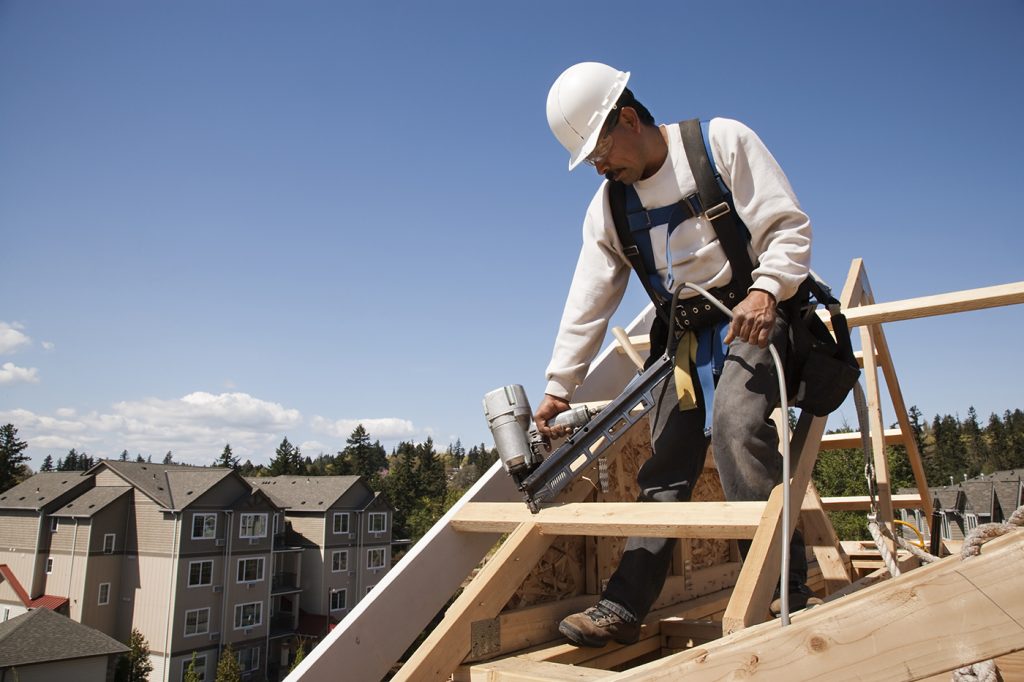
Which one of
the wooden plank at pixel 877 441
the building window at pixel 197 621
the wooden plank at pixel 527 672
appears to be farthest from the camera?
the building window at pixel 197 621

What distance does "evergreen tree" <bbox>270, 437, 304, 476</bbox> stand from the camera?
6188cm

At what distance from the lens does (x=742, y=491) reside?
82.9 inches

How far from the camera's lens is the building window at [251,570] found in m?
28.6

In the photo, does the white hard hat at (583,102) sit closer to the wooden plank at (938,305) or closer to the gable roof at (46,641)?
the wooden plank at (938,305)

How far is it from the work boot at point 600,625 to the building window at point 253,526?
97.8ft

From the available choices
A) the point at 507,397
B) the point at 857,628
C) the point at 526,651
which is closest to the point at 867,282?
the point at 507,397

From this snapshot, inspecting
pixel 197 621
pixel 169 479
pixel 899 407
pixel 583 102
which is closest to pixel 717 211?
pixel 583 102

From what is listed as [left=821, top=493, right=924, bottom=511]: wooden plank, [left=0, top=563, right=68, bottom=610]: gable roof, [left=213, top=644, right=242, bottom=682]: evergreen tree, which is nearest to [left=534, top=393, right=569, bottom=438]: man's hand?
[left=821, top=493, right=924, bottom=511]: wooden plank

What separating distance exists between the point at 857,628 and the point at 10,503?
1509 inches

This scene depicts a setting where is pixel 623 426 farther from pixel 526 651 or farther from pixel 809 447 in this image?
pixel 526 651

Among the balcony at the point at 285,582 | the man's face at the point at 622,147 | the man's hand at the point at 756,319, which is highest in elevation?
the man's face at the point at 622,147

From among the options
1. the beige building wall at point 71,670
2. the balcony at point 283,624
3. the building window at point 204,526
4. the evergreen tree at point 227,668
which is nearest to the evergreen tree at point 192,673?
the evergreen tree at point 227,668

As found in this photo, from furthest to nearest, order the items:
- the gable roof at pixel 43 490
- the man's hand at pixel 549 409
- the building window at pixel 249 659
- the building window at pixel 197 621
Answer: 1. the gable roof at pixel 43 490
2. the building window at pixel 249 659
3. the building window at pixel 197 621
4. the man's hand at pixel 549 409

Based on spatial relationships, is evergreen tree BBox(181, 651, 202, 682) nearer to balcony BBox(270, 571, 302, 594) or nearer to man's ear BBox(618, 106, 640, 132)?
balcony BBox(270, 571, 302, 594)
